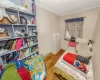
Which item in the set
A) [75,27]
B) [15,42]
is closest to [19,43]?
[15,42]

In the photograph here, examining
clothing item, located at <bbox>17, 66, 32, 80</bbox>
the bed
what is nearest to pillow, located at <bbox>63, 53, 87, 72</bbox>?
the bed

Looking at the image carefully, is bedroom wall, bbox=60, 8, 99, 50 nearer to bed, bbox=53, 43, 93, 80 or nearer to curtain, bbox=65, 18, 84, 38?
curtain, bbox=65, 18, 84, 38

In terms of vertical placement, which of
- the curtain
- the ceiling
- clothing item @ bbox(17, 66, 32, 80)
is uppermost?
the ceiling

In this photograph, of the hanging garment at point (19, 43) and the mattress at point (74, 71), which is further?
the hanging garment at point (19, 43)

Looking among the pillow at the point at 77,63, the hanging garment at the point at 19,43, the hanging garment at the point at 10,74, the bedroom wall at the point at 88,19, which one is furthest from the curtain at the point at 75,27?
the hanging garment at the point at 10,74

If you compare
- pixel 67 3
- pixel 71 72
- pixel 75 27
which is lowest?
pixel 71 72

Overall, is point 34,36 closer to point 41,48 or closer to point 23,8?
point 41,48

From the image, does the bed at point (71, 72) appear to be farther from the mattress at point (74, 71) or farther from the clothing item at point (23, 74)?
the clothing item at point (23, 74)

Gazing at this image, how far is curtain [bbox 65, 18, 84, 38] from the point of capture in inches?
101

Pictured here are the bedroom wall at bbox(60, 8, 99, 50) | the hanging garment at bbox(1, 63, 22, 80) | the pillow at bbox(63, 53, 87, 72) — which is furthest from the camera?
the bedroom wall at bbox(60, 8, 99, 50)

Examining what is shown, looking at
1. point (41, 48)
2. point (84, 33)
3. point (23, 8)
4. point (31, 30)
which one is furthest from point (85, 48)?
point (23, 8)

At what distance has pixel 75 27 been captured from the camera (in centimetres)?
271

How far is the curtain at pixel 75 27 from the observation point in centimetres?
257

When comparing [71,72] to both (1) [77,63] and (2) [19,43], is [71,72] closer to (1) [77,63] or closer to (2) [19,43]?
(1) [77,63]
